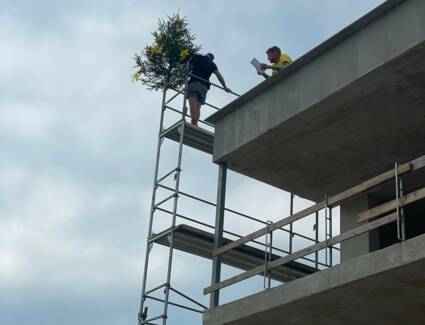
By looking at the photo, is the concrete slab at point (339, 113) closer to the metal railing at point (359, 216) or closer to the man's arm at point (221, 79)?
the metal railing at point (359, 216)

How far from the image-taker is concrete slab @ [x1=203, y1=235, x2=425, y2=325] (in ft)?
34.3

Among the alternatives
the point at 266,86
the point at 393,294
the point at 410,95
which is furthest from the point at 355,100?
the point at 393,294

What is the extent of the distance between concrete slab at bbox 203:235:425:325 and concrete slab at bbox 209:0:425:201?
8.50ft

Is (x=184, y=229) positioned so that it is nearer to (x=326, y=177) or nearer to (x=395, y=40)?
(x=326, y=177)

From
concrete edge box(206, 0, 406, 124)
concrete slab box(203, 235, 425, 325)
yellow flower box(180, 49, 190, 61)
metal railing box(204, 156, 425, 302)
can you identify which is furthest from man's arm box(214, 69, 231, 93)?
concrete slab box(203, 235, 425, 325)

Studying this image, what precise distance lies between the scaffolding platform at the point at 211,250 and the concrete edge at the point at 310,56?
1929 millimetres

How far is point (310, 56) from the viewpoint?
13078 millimetres

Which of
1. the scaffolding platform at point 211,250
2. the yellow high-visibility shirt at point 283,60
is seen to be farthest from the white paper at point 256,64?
the scaffolding platform at point 211,250

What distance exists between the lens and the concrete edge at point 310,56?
39.6ft

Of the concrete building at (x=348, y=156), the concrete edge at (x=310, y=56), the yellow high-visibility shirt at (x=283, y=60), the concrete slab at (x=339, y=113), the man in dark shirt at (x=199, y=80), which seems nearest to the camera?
the concrete building at (x=348, y=156)

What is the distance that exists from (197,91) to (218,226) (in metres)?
3.46

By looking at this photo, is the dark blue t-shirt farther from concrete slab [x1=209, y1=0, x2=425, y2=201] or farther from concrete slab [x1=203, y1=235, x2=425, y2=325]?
concrete slab [x1=203, y1=235, x2=425, y2=325]

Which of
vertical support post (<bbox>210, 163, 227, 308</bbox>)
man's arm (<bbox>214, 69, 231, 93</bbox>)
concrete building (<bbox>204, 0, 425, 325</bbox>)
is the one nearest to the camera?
concrete building (<bbox>204, 0, 425, 325</bbox>)

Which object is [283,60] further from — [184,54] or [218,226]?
[218,226]
